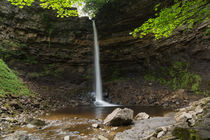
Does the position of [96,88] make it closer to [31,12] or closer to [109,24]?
[109,24]

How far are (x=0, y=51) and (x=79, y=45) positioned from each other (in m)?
9.33

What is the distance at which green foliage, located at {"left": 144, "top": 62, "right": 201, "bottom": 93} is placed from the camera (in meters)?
13.6

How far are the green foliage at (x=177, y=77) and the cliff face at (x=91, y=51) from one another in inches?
28.6

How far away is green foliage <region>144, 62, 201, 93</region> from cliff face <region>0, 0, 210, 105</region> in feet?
2.38

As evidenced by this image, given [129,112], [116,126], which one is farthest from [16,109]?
[129,112]

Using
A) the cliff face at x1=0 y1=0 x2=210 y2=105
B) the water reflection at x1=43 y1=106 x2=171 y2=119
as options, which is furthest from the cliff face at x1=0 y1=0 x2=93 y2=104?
the water reflection at x1=43 y1=106 x2=171 y2=119

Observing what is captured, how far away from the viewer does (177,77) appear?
51.0 feet

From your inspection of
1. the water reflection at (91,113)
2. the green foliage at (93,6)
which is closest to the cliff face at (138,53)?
the green foliage at (93,6)

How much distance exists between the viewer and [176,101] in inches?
444

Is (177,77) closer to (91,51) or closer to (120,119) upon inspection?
(91,51)

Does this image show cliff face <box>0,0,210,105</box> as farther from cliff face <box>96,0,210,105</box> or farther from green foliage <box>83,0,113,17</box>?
green foliage <box>83,0,113,17</box>

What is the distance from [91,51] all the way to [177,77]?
1231 centimetres

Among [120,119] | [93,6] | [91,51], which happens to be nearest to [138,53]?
[91,51]

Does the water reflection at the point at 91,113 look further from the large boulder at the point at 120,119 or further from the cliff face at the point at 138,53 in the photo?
the cliff face at the point at 138,53
